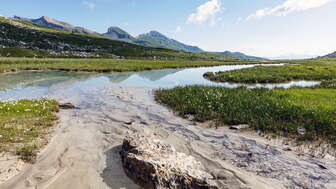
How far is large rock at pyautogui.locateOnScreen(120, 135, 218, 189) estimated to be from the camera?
5598mm

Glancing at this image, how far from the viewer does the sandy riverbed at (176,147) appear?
619cm

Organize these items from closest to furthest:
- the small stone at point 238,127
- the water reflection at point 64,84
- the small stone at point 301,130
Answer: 1. the small stone at point 301,130
2. the small stone at point 238,127
3. the water reflection at point 64,84

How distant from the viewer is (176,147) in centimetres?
875

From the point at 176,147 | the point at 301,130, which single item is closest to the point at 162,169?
the point at 176,147

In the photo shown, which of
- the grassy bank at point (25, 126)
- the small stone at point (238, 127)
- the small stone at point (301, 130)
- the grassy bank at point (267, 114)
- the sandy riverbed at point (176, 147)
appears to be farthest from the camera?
the small stone at point (238, 127)

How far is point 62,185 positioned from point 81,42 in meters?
128

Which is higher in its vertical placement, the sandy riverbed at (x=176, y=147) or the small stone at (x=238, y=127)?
the small stone at (x=238, y=127)

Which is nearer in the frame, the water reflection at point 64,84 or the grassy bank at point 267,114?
the grassy bank at point 267,114

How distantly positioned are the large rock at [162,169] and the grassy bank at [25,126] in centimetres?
389

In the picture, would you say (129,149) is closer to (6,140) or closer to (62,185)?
(62,185)

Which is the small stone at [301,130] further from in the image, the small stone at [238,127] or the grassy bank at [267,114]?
the small stone at [238,127]

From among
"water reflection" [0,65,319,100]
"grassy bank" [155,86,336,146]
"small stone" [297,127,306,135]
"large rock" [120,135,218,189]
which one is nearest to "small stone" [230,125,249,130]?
"grassy bank" [155,86,336,146]

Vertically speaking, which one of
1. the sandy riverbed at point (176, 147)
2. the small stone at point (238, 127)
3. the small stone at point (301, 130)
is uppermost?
the small stone at point (301, 130)

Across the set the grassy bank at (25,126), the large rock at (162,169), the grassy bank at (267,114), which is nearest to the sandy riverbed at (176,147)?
the large rock at (162,169)
